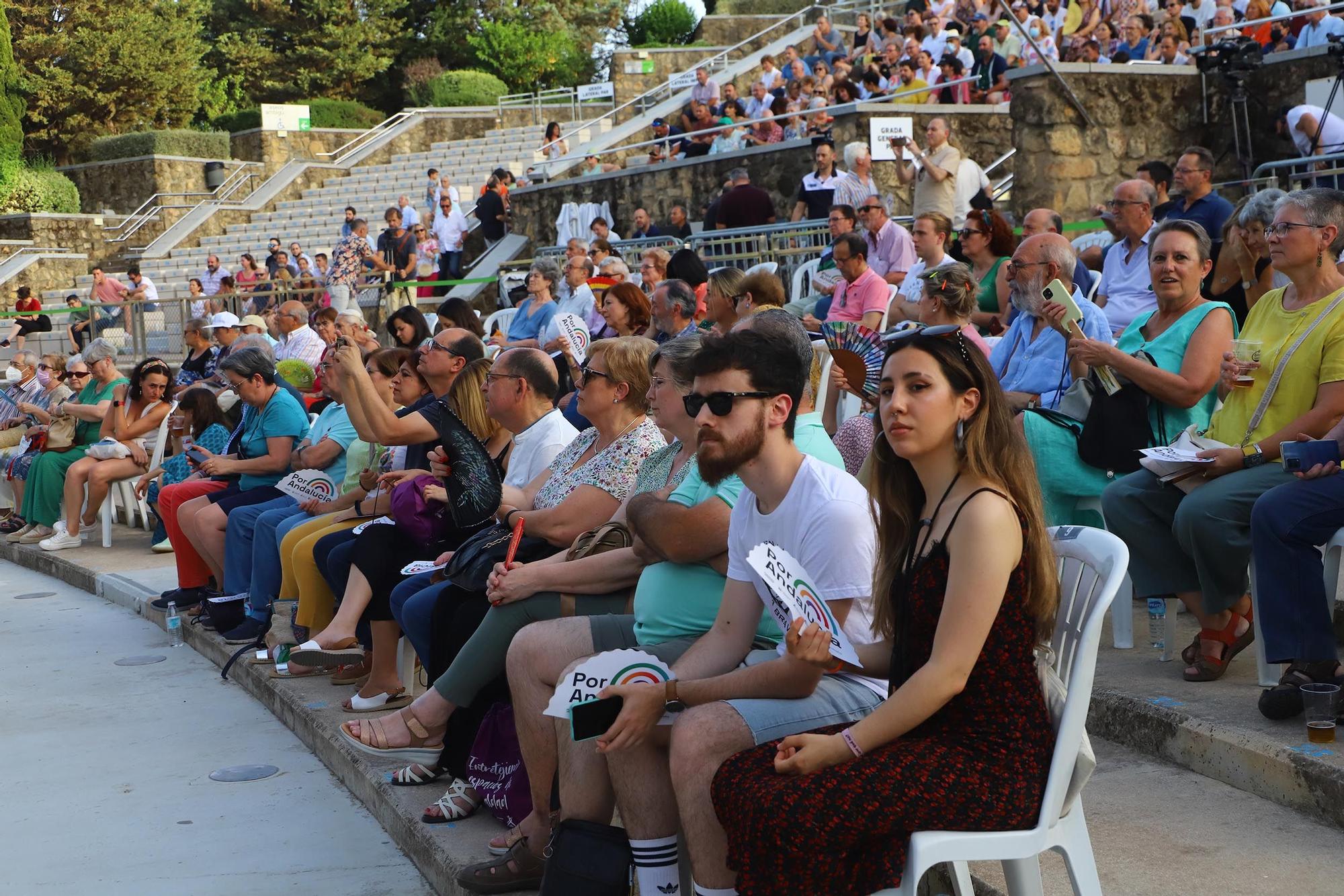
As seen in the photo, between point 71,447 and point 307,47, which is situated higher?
point 307,47

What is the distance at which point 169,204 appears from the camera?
30000 mm

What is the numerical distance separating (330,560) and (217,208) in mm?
25536

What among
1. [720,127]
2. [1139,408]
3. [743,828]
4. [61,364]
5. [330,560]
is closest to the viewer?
[743,828]

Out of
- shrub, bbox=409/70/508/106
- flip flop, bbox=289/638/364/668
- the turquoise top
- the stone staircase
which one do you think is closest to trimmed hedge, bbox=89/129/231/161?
the stone staircase

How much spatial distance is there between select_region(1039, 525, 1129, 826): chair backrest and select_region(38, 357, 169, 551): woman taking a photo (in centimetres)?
841

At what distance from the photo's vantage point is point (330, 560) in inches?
209

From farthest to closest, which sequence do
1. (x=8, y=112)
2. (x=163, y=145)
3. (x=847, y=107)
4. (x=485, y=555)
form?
(x=163, y=145), (x=8, y=112), (x=847, y=107), (x=485, y=555)

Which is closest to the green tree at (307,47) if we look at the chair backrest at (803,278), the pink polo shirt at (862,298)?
the chair backrest at (803,278)

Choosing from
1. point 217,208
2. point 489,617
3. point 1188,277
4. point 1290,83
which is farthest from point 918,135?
point 217,208

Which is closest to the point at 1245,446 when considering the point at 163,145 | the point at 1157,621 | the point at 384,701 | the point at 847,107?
the point at 1157,621

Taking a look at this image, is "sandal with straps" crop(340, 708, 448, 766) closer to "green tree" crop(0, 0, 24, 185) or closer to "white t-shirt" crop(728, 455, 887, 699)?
"white t-shirt" crop(728, 455, 887, 699)

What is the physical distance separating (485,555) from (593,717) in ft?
Answer: 4.40

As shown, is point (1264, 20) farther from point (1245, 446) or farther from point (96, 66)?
point (96, 66)

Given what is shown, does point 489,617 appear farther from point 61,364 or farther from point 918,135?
point 918,135
